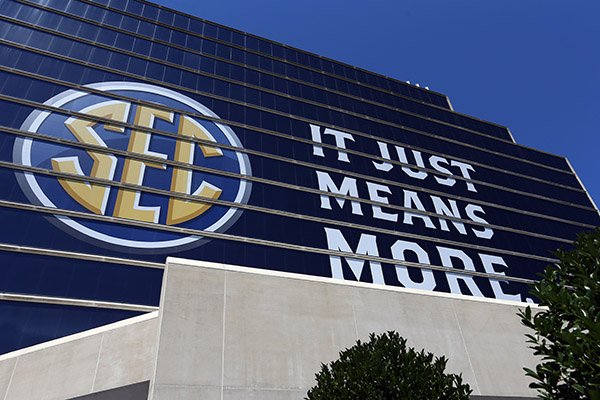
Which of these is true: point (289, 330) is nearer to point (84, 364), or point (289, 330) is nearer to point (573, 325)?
point (84, 364)

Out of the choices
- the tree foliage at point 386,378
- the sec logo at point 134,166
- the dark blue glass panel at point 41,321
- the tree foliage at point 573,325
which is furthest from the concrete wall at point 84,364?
the sec logo at point 134,166

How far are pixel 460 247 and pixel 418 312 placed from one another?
920 inches

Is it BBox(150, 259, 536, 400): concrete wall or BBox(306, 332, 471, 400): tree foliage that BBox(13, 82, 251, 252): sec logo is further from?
BBox(306, 332, 471, 400): tree foliage

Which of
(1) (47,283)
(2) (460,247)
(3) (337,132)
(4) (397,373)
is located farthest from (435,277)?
(4) (397,373)

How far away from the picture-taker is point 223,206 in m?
28.4

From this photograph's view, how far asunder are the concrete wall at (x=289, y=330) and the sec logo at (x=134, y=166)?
1330 cm

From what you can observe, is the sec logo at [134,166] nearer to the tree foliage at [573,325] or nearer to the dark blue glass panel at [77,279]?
the dark blue glass panel at [77,279]

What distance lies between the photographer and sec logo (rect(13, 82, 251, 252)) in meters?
24.3

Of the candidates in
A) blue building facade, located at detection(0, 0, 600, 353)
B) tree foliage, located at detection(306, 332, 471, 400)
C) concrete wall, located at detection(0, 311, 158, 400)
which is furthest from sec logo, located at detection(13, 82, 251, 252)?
tree foliage, located at detection(306, 332, 471, 400)

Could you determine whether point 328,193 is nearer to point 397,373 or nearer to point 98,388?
Answer: point 98,388

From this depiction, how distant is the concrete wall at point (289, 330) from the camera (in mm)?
10648

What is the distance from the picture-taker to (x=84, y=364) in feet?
40.0

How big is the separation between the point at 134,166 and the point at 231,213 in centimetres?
631

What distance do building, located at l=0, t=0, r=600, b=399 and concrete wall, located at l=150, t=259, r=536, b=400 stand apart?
53 millimetres
